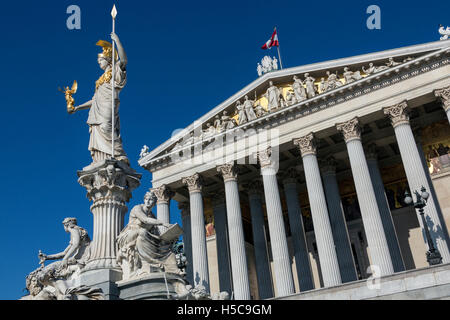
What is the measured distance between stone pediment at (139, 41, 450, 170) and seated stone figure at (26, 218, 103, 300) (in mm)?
22867

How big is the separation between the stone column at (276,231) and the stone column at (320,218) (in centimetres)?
212

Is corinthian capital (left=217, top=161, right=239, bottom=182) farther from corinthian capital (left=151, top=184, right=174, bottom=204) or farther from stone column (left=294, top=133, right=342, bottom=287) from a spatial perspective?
corinthian capital (left=151, top=184, right=174, bottom=204)

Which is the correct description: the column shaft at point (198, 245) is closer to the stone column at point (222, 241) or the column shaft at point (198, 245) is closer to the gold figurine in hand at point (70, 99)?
the stone column at point (222, 241)

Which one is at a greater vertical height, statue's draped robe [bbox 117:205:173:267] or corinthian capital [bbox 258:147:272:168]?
corinthian capital [bbox 258:147:272:168]

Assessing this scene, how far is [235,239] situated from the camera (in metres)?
29.7

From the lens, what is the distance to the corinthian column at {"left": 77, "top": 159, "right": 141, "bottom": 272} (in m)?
9.68

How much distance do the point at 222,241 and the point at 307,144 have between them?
10980 millimetres

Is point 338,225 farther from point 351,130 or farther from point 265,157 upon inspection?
point 265,157

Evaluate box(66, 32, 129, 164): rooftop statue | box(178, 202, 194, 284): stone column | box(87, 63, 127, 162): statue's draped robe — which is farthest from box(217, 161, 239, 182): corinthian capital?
box(87, 63, 127, 162): statue's draped robe

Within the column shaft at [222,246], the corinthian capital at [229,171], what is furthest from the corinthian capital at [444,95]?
the column shaft at [222,246]
